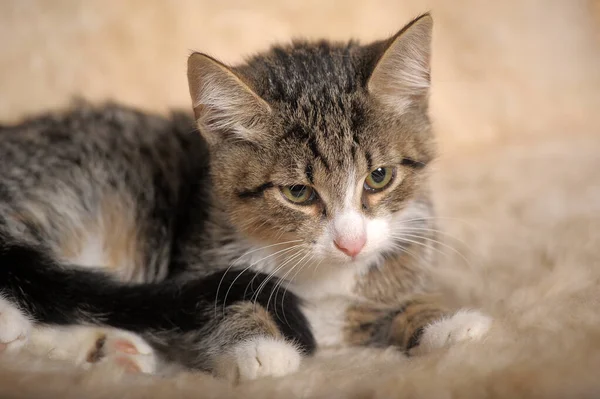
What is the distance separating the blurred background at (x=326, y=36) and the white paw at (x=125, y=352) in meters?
1.22

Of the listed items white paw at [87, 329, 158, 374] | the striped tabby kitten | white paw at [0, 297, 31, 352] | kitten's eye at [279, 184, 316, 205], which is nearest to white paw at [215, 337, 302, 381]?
the striped tabby kitten

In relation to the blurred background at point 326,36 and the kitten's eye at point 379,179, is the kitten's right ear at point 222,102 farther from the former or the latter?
the blurred background at point 326,36

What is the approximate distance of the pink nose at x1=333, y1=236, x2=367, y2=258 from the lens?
1.18 metres

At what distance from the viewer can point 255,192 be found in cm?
131

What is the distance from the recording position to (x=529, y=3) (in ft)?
8.21

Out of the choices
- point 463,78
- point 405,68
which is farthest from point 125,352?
point 463,78

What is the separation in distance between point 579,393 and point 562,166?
4.50 ft

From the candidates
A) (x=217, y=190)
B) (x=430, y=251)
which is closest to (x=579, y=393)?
(x=430, y=251)

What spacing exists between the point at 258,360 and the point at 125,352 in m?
0.32

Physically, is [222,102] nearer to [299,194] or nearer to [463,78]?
[299,194]

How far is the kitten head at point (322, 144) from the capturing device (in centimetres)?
123

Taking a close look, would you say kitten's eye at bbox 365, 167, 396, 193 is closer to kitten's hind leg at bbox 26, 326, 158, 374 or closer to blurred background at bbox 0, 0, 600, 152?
kitten's hind leg at bbox 26, 326, 158, 374

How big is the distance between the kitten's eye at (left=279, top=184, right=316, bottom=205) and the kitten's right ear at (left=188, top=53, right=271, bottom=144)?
13cm

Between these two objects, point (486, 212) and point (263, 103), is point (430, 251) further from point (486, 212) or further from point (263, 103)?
point (263, 103)
